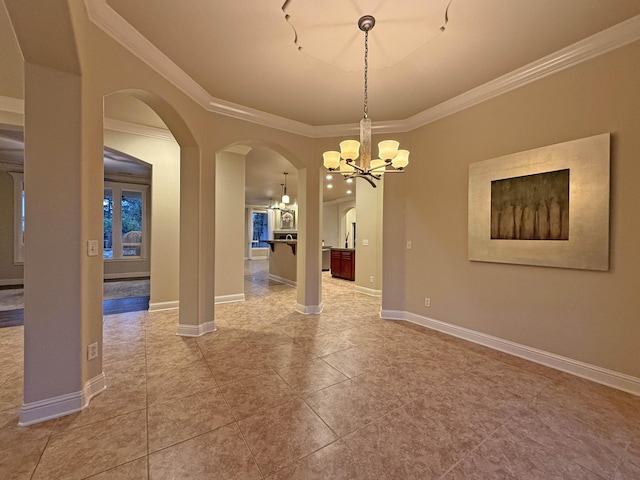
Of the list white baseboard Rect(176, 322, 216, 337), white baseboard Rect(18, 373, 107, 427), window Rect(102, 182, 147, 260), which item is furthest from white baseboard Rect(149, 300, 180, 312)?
window Rect(102, 182, 147, 260)

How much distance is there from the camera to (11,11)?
1572 mm

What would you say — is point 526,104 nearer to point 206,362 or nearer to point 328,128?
point 328,128

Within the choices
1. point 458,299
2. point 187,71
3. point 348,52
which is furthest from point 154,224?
point 458,299

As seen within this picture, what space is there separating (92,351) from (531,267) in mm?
4037

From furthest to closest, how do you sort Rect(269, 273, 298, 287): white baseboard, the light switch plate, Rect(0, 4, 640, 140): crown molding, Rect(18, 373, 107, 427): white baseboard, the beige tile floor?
1. Rect(269, 273, 298, 287): white baseboard
2. Rect(0, 4, 640, 140): crown molding
3. the light switch plate
4. Rect(18, 373, 107, 427): white baseboard
5. the beige tile floor

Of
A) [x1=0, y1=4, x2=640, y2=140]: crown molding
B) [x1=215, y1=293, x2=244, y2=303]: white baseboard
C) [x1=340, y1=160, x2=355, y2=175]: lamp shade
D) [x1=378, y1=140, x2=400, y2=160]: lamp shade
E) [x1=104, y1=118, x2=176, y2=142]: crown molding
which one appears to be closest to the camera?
[x1=0, y1=4, x2=640, y2=140]: crown molding

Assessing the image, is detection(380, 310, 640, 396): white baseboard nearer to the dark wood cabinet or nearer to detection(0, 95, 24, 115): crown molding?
the dark wood cabinet

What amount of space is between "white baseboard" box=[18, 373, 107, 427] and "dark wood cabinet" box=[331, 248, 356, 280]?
19.7 feet

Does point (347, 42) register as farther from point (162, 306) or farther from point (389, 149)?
point (162, 306)

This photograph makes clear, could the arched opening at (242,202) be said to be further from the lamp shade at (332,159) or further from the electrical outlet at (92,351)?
the electrical outlet at (92,351)

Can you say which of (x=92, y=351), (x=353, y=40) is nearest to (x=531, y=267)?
(x=353, y=40)

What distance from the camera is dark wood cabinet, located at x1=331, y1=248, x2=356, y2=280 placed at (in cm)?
740

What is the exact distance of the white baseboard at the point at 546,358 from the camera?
2250 millimetres

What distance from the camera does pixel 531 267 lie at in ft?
9.14
